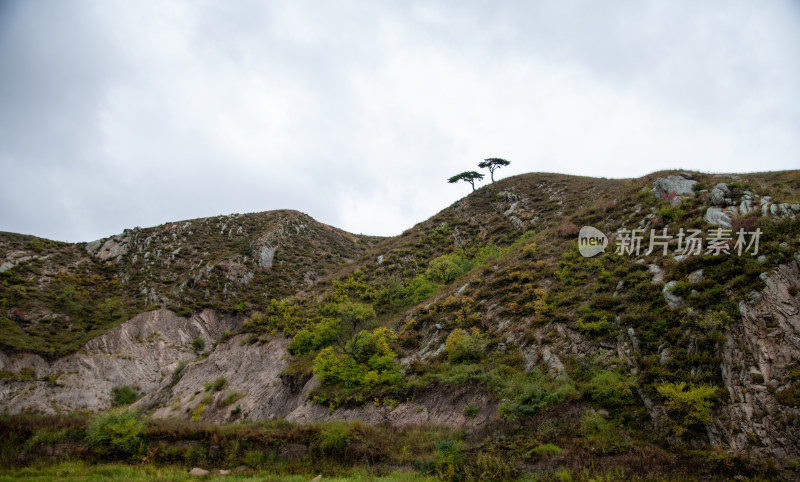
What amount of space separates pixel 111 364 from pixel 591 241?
171 ft

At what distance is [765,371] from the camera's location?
9.96 meters

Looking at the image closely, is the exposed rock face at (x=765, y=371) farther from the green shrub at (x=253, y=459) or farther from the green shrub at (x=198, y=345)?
the green shrub at (x=198, y=345)

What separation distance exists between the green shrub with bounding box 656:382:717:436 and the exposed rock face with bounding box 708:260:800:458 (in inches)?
15.8

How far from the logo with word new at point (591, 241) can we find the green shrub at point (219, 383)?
101ft

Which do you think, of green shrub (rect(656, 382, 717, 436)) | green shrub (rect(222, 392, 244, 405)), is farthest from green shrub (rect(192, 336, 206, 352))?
green shrub (rect(656, 382, 717, 436))

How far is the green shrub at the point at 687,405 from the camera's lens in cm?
992

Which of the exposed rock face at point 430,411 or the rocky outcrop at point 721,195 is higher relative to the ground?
the rocky outcrop at point 721,195

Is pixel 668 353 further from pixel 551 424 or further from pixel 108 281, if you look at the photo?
pixel 108 281

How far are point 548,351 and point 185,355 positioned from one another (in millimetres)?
45634

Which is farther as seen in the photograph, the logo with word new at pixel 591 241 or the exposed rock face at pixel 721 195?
the logo with word new at pixel 591 241

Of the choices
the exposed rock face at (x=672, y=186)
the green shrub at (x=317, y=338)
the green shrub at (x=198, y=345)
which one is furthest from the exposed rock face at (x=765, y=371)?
the green shrub at (x=198, y=345)

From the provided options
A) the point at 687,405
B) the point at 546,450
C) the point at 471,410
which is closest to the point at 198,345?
the point at 471,410

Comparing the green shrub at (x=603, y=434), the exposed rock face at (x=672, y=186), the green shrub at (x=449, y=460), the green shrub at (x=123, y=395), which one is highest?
the exposed rock face at (x=672, y=186)

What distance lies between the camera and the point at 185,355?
42.9m
